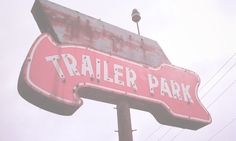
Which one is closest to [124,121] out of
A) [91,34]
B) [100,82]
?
[100,82]

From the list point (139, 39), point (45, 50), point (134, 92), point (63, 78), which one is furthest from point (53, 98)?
point (139, 39)

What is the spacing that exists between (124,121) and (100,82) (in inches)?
33.8

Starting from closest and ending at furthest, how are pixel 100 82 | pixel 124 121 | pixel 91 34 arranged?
1. pixel 124 121
2. pixel 100 82
3. pixel 91 34

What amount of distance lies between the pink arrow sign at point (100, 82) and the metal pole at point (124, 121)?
192 millimetres

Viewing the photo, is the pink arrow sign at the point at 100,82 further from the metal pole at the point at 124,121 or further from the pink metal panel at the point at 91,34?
the pink metal panel at the point at 91,34

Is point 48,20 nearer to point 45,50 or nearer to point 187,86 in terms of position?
point 45,50

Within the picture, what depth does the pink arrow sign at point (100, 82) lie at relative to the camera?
6.18 m

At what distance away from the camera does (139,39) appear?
876 centimetres

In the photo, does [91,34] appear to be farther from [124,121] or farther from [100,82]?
[124,121]

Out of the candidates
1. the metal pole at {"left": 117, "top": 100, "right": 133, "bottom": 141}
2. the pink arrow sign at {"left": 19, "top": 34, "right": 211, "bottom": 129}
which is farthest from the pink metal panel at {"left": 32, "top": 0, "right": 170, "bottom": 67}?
the metal pole at {"left": 117, "top": 100, "right": 133, "bottom": 141}

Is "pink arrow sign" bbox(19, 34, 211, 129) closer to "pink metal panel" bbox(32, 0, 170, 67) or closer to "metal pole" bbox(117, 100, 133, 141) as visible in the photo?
"metal pole" bbox(117, 100, 133, 141)

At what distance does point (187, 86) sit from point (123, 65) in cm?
176

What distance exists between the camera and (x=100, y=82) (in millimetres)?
6781

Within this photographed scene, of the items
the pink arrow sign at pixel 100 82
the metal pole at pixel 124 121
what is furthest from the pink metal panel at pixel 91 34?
the metal pole at pixel 124 121
